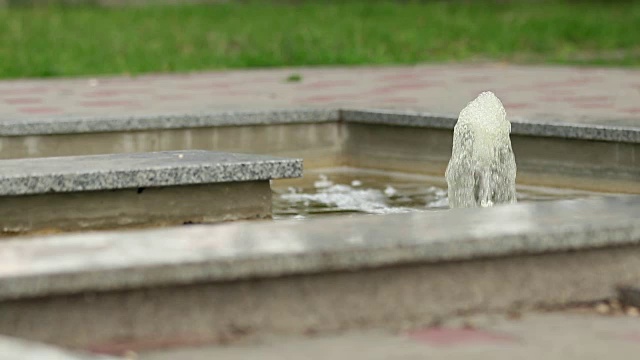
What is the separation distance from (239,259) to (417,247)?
448 mm

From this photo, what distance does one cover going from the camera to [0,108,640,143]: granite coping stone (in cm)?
650

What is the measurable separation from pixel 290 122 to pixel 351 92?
1557mm

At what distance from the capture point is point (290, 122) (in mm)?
7512

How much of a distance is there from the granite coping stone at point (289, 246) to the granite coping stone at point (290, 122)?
8.56 feet

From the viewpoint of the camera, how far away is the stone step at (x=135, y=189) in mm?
4984

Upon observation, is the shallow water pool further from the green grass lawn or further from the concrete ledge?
the green grass lawn

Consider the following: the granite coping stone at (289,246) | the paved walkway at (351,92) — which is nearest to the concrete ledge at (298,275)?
the granite coping stone at (289,246)

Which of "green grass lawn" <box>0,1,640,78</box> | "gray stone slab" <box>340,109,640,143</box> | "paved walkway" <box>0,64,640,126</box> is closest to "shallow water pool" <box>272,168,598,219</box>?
"gray stone slab" <box>340,109,640,143</box>

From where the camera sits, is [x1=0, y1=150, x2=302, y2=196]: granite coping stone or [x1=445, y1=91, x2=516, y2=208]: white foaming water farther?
[x1=445, y1=91, x2=516, y2=208]: white foaming water

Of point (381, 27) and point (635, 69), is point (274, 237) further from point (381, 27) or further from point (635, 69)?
point (381, 27)

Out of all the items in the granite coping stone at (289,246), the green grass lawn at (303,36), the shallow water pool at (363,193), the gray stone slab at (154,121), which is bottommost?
the green grass lawn at (303,36)

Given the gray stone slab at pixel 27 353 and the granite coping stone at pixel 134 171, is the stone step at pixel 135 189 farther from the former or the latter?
the gray stone slab at pixel 27 353

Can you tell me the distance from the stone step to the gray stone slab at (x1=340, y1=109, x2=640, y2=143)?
1638 mm

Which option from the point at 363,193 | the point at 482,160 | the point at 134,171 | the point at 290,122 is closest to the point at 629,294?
the point at 134,171
